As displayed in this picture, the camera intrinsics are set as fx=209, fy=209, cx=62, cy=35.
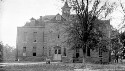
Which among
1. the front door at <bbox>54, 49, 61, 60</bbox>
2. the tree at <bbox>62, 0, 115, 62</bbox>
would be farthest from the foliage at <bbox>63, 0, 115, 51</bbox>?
the front door at <bbox>54, 49, 61, 60</bbox>

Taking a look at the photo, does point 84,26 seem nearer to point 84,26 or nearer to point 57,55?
point 84,26

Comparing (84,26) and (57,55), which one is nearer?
(84,26)

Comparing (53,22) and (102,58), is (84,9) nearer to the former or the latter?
(53,22)

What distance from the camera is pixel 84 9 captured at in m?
26.0

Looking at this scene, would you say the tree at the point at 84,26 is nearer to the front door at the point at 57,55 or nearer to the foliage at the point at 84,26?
the foliage at the point at 84,26

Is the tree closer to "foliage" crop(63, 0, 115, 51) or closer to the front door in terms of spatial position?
"foliage" crop(63, 0, 115, 51)

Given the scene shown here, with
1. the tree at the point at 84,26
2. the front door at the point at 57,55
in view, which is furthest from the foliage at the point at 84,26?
the front door at the point at 57,55

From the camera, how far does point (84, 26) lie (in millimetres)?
25016

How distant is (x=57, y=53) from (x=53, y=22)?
21.1 feet

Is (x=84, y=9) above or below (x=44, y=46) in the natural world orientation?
above

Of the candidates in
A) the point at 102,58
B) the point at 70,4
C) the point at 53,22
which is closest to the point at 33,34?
the point at 53,22

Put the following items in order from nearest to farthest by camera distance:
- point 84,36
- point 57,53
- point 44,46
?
1. point 84,36
2. point 57,53
3. point 44,46

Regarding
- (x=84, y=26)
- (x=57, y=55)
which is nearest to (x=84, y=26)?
(x=84, y=26)

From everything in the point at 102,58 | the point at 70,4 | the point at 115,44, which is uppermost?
the point at 70,4
